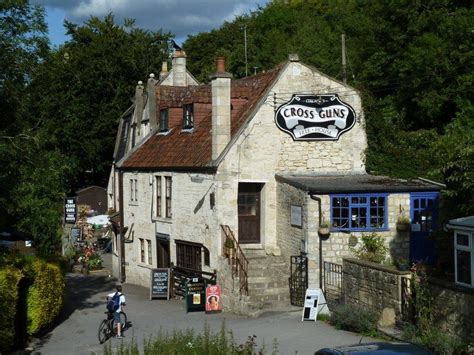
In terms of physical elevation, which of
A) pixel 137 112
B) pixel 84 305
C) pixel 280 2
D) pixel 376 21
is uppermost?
pixel 280 2

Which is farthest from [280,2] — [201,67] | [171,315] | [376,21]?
[171,315]

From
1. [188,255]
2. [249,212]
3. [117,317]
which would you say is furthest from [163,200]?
[117,317]

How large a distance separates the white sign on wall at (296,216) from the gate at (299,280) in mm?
1161

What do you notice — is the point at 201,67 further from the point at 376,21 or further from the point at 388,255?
the point at 388,255

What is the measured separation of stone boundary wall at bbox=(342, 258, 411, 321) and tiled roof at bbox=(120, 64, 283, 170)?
8.33 metres

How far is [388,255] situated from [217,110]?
323 inches

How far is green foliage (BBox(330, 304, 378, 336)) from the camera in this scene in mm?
19538

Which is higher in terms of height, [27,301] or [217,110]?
[217,110]

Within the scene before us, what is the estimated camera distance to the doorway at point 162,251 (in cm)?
3286

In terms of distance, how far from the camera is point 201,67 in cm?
6341

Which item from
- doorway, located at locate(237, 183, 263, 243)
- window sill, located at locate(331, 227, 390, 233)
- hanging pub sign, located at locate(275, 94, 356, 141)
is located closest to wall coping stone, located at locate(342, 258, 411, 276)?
window sill, located at locate(331, 227, 390, 233)

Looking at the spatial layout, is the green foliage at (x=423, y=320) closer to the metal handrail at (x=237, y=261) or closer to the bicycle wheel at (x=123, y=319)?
the metal handrail at (x=237, y=261)

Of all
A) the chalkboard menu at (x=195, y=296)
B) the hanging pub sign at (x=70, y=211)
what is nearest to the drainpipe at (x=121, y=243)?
the hanging pub sign at (x=70, y=211)


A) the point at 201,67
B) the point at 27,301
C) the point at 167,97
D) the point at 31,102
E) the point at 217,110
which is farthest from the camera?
the point at 201,67
